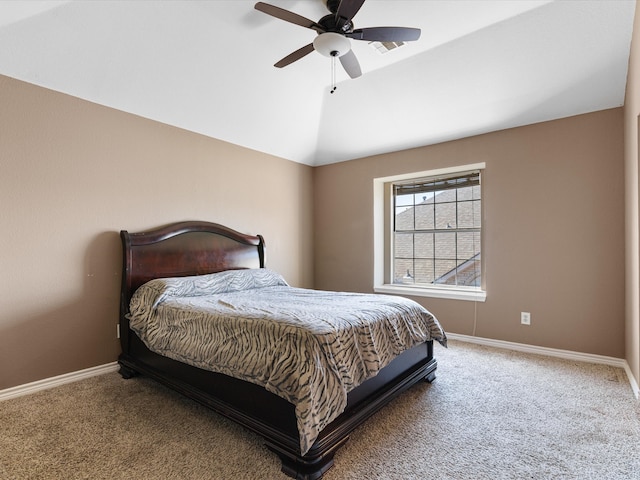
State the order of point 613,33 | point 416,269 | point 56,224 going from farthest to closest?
point 416,269
point 56,224
point 613,33

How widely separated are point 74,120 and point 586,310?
15.9ft

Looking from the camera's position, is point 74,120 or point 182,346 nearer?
point 182,346

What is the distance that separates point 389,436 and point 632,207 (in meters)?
2.53

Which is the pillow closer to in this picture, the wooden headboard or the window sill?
the wooden headboard

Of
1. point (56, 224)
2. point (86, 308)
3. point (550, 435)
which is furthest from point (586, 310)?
point (56, 224)

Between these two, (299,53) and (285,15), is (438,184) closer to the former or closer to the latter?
(299,53)

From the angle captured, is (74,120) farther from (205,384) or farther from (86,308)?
(205,384)

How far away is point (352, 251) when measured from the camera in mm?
4750

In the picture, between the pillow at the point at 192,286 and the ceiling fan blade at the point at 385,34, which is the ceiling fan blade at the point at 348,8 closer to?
the ceiling fan blade at the point at 385,34

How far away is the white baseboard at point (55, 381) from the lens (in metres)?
2.44

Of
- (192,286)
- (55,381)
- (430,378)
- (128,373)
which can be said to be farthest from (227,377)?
(55,381)

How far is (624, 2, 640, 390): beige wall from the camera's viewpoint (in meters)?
2.33

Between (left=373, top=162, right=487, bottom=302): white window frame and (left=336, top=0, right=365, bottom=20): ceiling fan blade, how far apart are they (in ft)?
8.05

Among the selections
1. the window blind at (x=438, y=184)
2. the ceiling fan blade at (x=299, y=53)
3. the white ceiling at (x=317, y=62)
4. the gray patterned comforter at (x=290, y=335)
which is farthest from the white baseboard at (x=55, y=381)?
the window blind at (x=438, y=184)
